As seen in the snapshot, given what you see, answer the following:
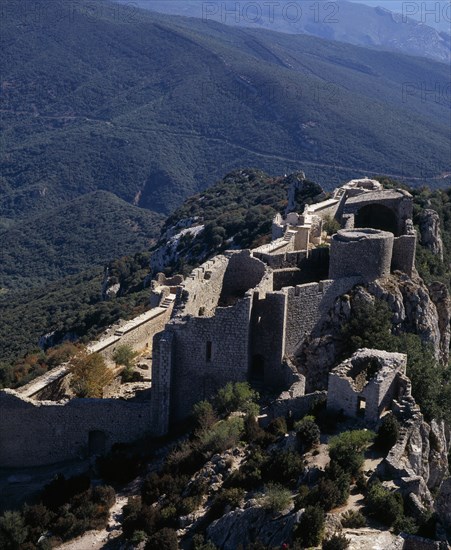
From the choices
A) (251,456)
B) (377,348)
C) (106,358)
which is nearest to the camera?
(251,456)

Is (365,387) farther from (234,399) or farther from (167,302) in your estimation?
(167,302)

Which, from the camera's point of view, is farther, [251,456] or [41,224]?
[41,224]

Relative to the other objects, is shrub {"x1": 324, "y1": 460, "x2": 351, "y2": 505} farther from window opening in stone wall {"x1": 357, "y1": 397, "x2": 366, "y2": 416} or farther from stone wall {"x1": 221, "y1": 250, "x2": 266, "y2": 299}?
stone wall {"x1": 221, "y1": 250, "x2": 266, "y2": 299}

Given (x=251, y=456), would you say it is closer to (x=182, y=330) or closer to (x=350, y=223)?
(x=182, y=330)

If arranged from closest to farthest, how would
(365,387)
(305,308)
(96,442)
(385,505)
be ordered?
(385,505)
(365,387)
(96,442)
(305,308)

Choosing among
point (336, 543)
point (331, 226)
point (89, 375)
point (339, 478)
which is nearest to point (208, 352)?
point (89, 375)

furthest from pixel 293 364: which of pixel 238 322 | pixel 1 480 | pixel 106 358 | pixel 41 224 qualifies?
pixel 41 224

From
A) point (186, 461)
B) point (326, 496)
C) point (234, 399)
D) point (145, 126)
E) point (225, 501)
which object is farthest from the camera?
point (145, 126)
